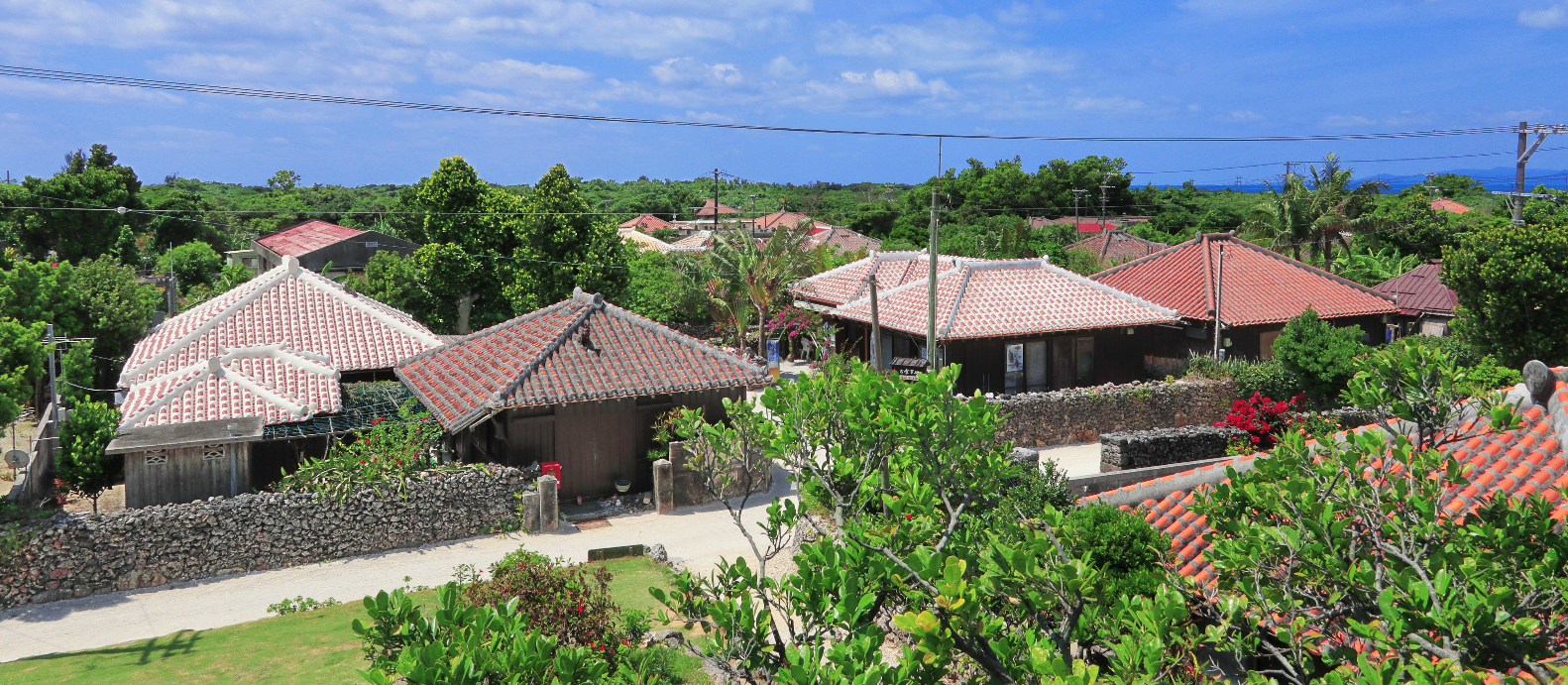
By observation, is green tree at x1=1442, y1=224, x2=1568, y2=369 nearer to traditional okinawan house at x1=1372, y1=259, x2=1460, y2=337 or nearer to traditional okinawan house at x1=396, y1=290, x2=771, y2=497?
traditional okinawan house at x1=1372, y1=259, x2=1460, y2=337

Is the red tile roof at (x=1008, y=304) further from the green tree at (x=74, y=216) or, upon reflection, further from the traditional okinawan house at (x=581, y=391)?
the green tree at (x=74, y=216)

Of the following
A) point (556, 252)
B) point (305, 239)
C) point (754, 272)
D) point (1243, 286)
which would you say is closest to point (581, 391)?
point (754, 272)

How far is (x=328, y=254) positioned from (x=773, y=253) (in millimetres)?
30249

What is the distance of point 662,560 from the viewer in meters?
15.5

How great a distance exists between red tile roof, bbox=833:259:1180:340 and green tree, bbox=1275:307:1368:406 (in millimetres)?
5256

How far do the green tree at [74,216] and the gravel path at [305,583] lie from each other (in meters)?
43.0

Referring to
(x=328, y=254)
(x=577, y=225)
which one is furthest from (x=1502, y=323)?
(x=328, y=254)

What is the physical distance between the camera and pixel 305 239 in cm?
5472

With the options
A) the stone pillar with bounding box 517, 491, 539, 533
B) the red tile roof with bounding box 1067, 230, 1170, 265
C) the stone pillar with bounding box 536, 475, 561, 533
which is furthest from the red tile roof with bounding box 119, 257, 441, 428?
the red tile roof with bounding box 1067, 230, 1170, 265

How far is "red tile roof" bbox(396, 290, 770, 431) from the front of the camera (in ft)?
57.2

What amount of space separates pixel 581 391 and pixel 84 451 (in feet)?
28.8

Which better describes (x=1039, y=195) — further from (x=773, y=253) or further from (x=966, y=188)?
(x=773, y=253)

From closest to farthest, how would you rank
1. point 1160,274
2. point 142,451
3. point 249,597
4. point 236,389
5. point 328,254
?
point 249,597
point 142,451
point 236,389
point 1160,274
point 328,254

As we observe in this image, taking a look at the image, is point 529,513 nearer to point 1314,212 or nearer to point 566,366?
point 566,366
